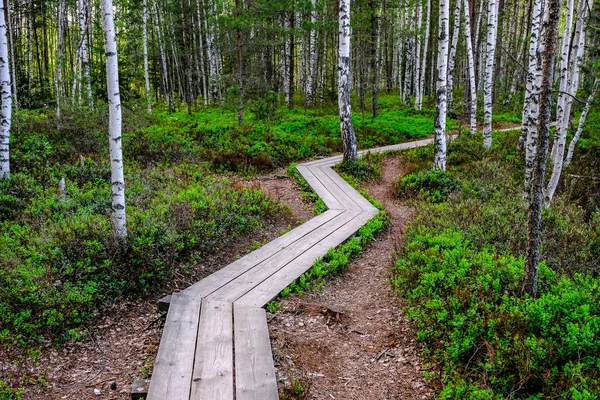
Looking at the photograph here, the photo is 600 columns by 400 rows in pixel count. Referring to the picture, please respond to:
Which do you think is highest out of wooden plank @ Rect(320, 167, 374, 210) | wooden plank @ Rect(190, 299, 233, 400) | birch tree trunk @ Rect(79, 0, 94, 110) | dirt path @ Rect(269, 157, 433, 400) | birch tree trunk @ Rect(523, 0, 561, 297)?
birch tree trunk @ Rect(79, 0, 94, 110)

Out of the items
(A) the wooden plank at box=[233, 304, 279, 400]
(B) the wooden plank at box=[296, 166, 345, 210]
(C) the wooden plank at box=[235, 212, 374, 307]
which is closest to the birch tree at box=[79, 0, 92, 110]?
(B) the wooden plank at box=[296, 166, 345, 210]

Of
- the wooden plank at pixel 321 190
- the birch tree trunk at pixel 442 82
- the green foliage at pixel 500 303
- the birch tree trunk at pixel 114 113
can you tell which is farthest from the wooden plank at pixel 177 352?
the birch tree trunk at pixel 442 82

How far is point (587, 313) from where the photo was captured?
13.8 ft

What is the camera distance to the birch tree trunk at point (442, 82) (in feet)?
36.0

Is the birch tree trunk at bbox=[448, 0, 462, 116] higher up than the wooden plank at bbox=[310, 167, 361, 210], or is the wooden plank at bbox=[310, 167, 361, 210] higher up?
the birch tree trunk at bbox=[448, 0, 462, 116]

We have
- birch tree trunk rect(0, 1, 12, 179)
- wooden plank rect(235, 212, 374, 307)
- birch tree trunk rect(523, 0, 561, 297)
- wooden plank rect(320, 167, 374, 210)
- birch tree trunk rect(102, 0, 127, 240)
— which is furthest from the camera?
wooden plank rect(320, 167, 374, 210)

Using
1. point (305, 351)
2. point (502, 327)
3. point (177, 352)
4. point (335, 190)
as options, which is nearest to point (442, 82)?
point (335, 190)

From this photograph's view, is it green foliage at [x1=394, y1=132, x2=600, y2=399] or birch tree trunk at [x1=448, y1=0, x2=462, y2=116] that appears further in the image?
birch tree trunk at [x1=448, y1=0, x2=462, y2=116]

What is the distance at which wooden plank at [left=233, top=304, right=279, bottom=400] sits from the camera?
3592 millimetres

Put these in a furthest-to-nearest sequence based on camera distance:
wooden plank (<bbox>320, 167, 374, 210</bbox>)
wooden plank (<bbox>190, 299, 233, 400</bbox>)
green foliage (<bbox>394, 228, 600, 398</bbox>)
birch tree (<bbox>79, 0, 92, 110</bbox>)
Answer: birch tree (<bbox>79, 0, 92, 110</bbox>) < wooden plank (<bbox>320, 167, 374, 210</bbox>) < green foliage (<bbox>394, 228, 600, 398</bbox>) < wooden plank (<bbox>190, 299, 233, 400</bbox>)

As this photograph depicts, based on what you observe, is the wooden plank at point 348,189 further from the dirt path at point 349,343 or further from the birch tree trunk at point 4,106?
the birch tree trunk at point 4,106

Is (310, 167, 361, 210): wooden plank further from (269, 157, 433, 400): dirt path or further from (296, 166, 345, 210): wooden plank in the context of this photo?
(269, 157, 433, 400): dirt path

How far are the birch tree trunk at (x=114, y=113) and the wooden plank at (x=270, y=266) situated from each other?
1.95 m

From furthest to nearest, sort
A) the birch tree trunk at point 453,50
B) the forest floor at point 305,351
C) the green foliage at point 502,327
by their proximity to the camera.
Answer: the birch tree trunk at point 453,50
the forest floor at point 305,351
the green foliage at point 502,327
